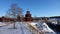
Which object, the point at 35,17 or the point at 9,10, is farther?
the point at 35,17

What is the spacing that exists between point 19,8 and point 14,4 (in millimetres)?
1199

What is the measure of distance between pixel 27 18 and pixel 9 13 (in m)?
39.9

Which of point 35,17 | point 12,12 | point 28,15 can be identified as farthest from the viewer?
point 35,17

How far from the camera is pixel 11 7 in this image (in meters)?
24.2

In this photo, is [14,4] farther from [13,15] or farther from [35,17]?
[35,17]

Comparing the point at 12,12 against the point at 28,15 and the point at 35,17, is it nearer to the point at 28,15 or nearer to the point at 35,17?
the point at 28,15

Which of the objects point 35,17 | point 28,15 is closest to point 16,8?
point 28,15

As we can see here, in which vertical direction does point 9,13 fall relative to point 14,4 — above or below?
below

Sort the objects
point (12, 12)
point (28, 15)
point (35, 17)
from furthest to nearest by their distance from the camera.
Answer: point (35, 17)
point (28, 15)
point (12, 12)

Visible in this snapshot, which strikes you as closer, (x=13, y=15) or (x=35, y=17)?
(x=13, y=15)

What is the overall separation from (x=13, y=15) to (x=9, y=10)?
1.15 metres

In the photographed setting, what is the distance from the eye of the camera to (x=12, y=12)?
2397cm

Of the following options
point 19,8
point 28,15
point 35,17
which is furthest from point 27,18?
point 19,8

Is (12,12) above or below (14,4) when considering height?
below
